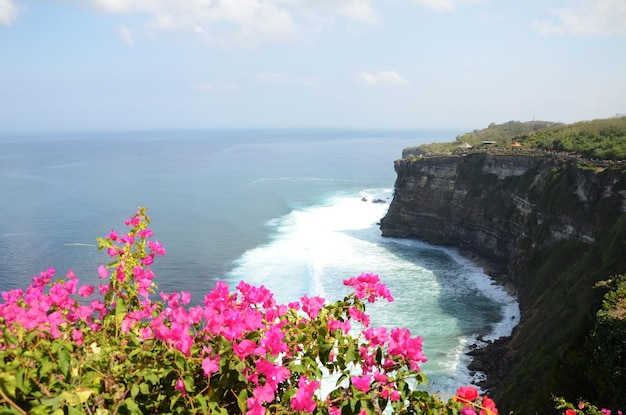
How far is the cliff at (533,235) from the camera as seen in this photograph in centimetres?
2547

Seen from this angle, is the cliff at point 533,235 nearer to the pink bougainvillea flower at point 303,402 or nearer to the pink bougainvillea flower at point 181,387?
the pink bougainvillea flower at point 303,402

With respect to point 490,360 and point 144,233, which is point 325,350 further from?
point 490,360

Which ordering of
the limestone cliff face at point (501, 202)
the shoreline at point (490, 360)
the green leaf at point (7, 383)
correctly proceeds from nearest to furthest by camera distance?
the green leaf at point (7, 383) → the shoreline at point (490, 360) → the limestone cliff face at point (501, 202)

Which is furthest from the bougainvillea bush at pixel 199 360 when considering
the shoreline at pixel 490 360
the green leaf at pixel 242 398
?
the shoreline at pixel 490 360

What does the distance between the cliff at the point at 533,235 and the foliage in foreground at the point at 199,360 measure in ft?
66.1

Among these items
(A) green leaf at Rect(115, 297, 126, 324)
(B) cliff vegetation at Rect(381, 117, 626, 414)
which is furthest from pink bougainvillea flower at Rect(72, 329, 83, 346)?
(B) cliff vegetation at Rect(381, 117, 626, 414)

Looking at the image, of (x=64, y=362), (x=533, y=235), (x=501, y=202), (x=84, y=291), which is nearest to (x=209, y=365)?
(x=64, y=362)

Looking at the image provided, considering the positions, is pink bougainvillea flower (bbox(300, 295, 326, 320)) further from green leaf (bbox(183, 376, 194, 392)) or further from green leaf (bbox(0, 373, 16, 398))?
green leaf (bbox(0, 373, 16, 398))

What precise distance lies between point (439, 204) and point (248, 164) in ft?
313

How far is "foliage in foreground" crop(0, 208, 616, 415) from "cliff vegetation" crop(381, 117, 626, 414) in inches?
757

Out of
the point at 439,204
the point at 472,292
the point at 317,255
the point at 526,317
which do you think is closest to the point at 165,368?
the point at 526,317

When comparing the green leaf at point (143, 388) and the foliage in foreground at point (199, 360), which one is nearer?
the foliage in foreground at point (199, 360)

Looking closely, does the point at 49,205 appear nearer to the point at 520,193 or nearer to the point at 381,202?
the point at 381,202

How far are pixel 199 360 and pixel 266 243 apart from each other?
Result: 187ft
